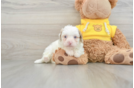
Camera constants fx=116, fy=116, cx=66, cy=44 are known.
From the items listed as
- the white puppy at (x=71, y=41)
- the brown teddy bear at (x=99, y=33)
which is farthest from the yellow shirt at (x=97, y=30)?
the white puppy at (x=71, y=41)

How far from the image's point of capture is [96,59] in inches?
39.6

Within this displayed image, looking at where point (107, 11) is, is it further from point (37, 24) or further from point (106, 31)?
point (37, 24)

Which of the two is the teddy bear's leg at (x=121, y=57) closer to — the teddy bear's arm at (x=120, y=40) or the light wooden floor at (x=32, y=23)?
the teddy bear's arm at (x=120, y=40)

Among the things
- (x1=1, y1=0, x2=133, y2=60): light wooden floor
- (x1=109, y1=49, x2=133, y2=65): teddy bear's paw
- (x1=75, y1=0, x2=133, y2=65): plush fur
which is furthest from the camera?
(x1=1, y1=0, x2=133, y2=60): light wooden floor

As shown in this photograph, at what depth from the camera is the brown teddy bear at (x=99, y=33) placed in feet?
3.13

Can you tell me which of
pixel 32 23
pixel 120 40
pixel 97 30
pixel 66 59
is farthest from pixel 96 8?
pixel 32 23

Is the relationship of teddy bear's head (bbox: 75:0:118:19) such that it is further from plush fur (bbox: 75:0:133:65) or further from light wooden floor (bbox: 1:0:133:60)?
light wooden floor (bbox: 1:0:133:60)

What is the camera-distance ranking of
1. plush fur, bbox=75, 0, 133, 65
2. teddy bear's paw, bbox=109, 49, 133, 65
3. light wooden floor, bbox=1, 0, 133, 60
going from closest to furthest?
teddy bear's paw, bbox=109, 49, 133, 65 < plush fur, bbox=75, 0, 133, 65 < light wooden floor, bbox=1, 0, 133, 60

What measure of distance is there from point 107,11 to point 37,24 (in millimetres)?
700

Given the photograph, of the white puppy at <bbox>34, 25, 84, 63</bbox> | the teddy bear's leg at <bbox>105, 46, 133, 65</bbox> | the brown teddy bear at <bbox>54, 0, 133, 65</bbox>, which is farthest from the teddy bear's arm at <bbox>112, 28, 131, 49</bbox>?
the white puppy at <bbox>34, 25, 84, 63</bbox>

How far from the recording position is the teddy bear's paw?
79 centimetres

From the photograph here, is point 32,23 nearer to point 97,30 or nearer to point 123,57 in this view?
point 97,30

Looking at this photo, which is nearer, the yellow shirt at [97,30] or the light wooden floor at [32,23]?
the yellow shirt at [97,30]

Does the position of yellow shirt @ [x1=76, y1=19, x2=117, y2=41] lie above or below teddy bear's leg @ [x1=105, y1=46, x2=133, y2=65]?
above
